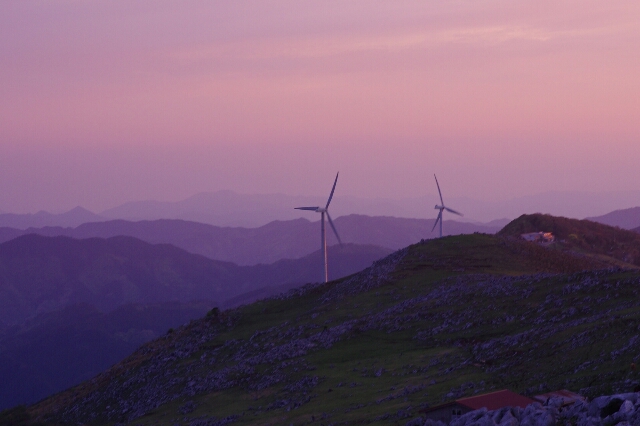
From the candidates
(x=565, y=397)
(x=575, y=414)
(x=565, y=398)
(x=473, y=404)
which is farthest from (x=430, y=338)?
(x=575, y=414)

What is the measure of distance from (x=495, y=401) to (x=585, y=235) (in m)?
132

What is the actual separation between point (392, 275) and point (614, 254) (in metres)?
60.4

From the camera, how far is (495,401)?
47062 mm

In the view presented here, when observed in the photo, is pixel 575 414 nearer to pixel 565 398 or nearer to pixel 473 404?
pixel 565 398

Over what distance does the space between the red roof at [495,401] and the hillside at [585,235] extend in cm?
11012

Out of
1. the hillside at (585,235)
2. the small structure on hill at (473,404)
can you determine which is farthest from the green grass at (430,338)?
the hillside at (585,235)

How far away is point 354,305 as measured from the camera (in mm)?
110875

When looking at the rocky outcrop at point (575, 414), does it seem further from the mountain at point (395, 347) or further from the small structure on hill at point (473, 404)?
the mountain at point (395, 347)

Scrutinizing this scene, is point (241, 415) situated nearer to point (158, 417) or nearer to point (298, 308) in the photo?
point (158, 417)

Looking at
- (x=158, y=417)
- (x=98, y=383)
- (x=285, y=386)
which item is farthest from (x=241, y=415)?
(x=98, y=383)

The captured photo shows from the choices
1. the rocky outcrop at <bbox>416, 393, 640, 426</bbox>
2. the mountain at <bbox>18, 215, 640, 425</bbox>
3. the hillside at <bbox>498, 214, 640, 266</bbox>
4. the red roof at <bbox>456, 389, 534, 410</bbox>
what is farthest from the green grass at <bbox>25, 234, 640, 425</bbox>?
the hillside at <bbox>498, 214, 640, 266</bbox>

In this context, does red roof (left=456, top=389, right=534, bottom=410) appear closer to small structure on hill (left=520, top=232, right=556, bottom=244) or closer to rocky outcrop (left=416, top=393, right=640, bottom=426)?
rocky outcrop (left=416, top=393, right=640, bottom=426)

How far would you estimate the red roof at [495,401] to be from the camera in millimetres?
46031

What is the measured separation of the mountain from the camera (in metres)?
63.4
